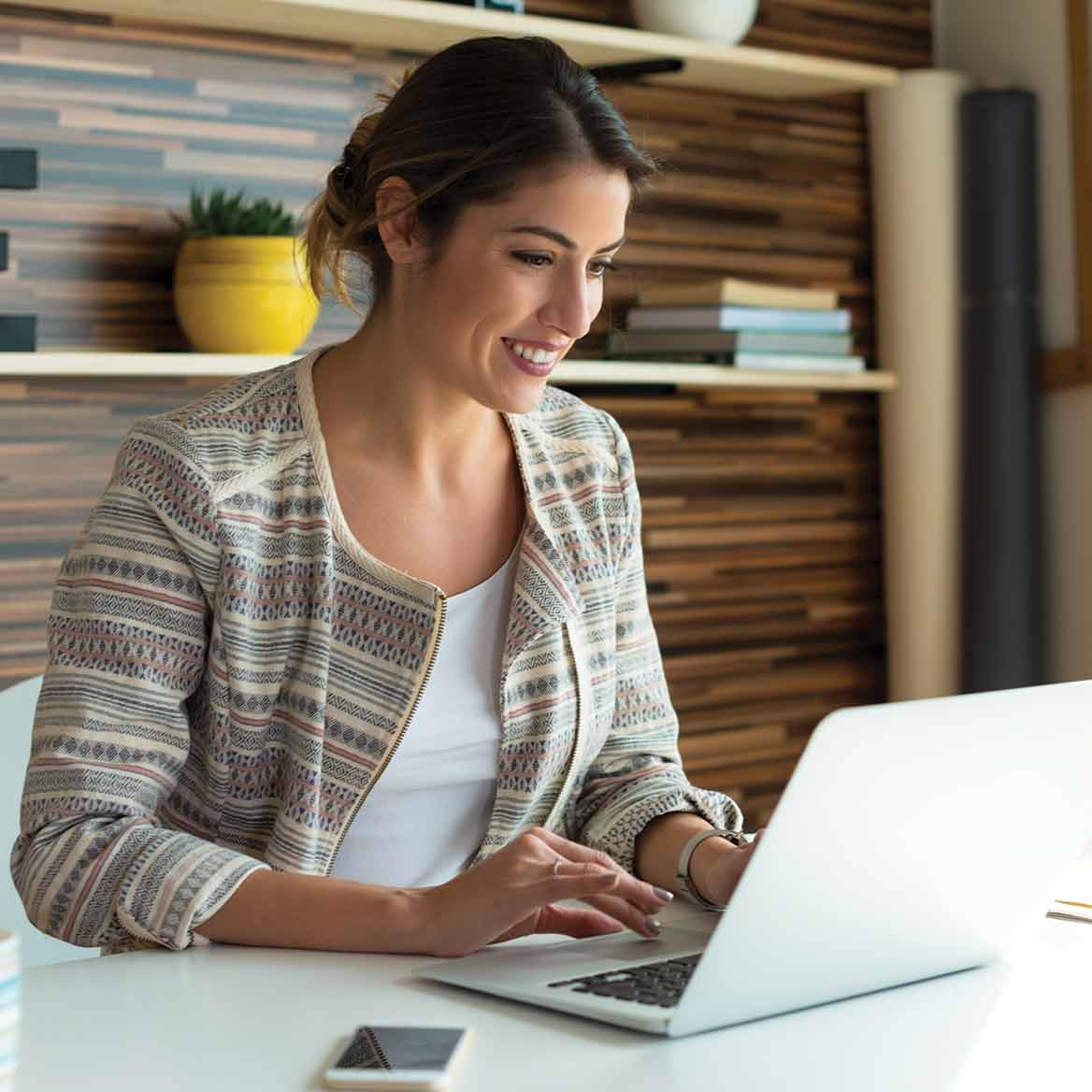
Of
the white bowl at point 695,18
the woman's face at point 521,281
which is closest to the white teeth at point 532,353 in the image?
the woman's face at point 521,281

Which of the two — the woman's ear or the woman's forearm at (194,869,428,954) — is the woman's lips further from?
the woman's forearm at (194,869,428,954)

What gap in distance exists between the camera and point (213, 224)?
8.28 feet

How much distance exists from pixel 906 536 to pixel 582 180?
6.37ft

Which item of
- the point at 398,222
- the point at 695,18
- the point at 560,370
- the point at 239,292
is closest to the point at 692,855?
the point at 398,222

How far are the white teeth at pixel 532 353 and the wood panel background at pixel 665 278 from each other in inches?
45.6

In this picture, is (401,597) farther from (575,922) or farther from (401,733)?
(575,922)

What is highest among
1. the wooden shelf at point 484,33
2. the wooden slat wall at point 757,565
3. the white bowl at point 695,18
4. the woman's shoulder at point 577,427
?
the white bowl at point 695,18

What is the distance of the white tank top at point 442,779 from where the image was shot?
5.17 ft

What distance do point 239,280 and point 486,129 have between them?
39.0 inches

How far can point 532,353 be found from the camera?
1.60 metres

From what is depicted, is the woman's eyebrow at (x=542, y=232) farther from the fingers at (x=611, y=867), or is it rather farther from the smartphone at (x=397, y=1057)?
the smartphone at (x=397, y=1057)

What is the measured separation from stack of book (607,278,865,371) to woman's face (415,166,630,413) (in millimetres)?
1399

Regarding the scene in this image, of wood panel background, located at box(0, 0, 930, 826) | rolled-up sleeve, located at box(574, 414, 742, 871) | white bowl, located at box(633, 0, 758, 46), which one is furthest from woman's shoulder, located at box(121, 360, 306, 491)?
white bowl, located at box(633, 0, 758, 46)

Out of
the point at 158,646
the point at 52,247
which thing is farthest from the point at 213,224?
the point at 158,646
